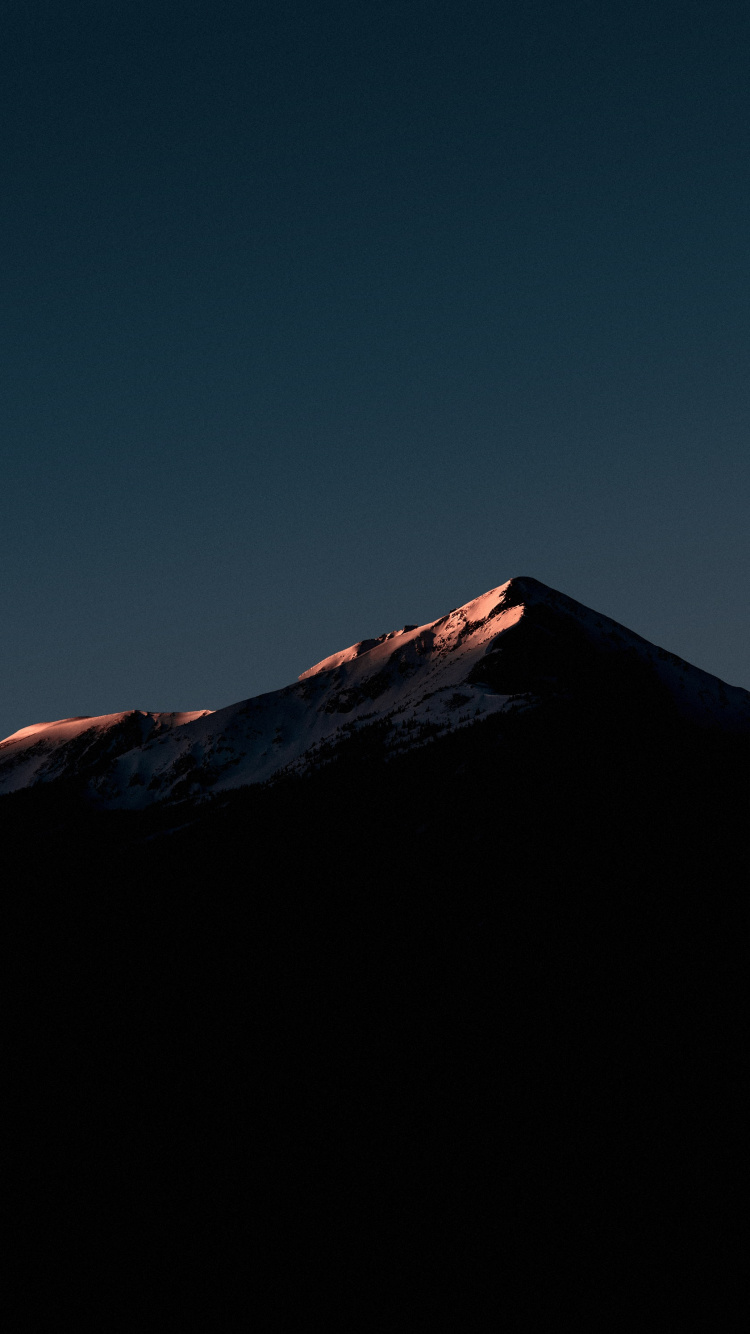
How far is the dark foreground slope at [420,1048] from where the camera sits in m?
27.5

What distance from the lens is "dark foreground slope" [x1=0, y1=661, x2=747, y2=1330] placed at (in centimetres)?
2753

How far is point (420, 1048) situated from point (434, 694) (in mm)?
46095

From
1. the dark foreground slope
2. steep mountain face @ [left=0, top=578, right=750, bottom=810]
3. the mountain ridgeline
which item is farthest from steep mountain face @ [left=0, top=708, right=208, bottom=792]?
the dark foreground slope

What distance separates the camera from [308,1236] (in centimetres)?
2880

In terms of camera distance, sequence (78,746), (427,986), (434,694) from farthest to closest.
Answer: (78,746), (434,694), (427,986)

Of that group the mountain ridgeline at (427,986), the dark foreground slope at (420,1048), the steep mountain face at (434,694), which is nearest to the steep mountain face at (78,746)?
the steep mountain face at (434,694)

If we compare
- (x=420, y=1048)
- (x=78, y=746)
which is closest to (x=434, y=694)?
(x=420, y=1048)

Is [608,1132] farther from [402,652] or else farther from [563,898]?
[402,652]

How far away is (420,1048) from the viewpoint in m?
37.4

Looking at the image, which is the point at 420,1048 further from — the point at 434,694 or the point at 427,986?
the point at 434,694

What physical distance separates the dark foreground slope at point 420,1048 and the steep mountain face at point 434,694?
10517 millimetres

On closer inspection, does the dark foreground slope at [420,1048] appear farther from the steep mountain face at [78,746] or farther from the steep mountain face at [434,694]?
the steep mountain face at [78,746]

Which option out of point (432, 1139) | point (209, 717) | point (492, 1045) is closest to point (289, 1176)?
point (432, 1139)

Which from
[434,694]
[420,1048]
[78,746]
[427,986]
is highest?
[78,746]
